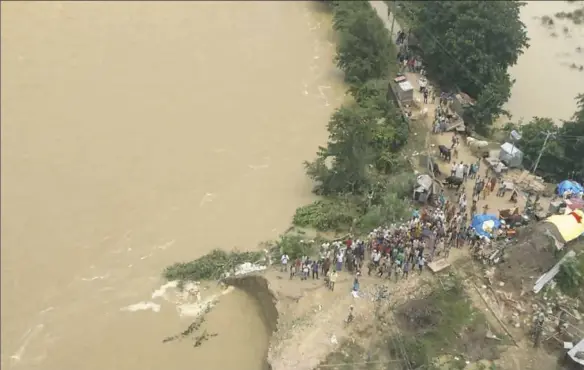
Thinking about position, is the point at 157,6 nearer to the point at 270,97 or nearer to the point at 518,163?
the point at 270,97

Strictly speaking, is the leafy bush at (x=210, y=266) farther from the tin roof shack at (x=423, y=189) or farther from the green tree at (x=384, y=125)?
the green tree at (x=384, y=125)

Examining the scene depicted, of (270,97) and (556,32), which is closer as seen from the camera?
(270,97)

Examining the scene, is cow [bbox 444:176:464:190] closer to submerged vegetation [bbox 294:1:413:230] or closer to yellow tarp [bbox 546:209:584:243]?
submerged vegetation [bbox 294:1:413:230]

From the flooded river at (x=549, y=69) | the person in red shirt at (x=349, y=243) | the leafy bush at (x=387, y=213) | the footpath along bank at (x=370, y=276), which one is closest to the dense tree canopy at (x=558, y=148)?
the footpath along bank at (x=370, y=276)

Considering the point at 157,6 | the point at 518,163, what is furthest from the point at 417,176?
the point at 157,6

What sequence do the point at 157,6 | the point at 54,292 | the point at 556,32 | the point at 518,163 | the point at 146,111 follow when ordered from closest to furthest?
the point at 54,292, the point at 518,163, the point at 146,111, the point at 556,32, the point at 157,6

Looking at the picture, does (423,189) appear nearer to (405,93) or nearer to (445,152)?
(445,152)
